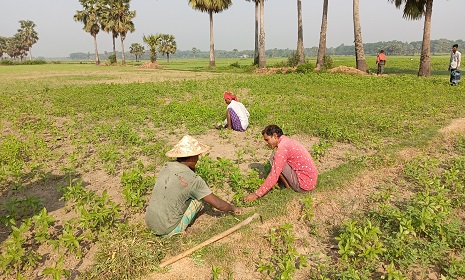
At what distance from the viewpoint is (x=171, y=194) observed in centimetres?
374

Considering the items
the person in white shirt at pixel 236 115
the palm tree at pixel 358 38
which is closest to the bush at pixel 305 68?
the palm tree at pixel 358 38

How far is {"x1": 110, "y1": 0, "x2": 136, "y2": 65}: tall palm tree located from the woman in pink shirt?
5341 centimetres

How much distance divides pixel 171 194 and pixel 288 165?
2.03 metres

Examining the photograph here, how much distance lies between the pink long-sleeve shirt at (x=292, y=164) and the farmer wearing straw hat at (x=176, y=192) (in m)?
0.91

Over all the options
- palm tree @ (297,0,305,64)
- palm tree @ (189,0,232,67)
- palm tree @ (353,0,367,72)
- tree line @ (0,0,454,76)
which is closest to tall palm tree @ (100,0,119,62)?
tree line @ (0,0,454,76)

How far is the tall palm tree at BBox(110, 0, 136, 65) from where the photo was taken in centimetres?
5275

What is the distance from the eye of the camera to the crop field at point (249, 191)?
3.39 meters

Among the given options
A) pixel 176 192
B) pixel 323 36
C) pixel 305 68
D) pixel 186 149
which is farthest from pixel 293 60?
pixel 176 192

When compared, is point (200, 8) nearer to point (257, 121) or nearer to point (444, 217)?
point (257, 121)

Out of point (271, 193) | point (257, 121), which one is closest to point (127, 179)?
point (271, 193)

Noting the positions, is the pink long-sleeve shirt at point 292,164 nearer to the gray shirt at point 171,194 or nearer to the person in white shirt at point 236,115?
the gray shirt at point 171,194

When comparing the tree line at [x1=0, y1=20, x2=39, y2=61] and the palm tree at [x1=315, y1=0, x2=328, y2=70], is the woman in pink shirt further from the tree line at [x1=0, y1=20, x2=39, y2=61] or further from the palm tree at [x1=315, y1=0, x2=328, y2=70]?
the tree line at [x1=0, y1=20, x2=39, y2=61]

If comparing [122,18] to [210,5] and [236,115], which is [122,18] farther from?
[236,115]

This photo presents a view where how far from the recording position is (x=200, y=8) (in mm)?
35625
